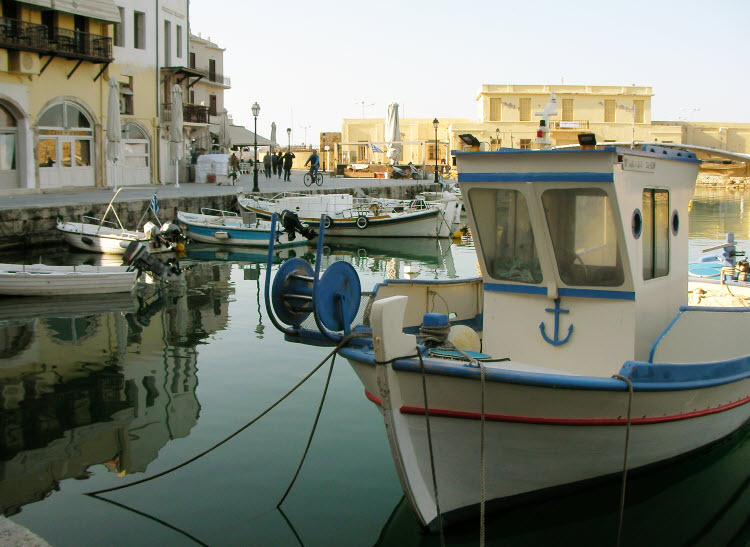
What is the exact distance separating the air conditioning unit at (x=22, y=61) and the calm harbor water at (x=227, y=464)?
53.9 feet

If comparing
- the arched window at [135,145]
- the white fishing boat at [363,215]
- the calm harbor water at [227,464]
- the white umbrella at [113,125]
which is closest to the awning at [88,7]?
the white umbrella at [113,125]

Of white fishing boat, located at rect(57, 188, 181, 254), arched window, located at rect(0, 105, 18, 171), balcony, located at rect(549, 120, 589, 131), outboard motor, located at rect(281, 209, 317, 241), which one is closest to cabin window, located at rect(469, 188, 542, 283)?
white fishing boat, located at rect(57, 188, 181, 254)

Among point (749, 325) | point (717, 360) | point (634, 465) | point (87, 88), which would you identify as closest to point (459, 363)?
point (634, 465)

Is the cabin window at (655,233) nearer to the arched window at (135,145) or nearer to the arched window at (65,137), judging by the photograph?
the arched window at (65,137)

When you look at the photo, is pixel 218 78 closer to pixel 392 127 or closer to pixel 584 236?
pixel 392 127

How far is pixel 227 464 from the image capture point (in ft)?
23.3

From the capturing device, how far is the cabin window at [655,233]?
6.63 meters

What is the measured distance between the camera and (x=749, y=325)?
7078 mm

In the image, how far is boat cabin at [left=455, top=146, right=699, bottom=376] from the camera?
20.1 ft

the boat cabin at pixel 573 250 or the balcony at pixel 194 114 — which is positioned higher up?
the balcony at pixel 194 114

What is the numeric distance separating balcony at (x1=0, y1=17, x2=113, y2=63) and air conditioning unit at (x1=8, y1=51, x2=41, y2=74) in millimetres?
222

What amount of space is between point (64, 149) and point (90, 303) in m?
15.9

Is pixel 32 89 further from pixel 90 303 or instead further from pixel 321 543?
pixel 321 543

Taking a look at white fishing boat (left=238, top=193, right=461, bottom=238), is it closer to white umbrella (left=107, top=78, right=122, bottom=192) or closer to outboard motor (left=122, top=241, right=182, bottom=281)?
white umbrella (left=107, top=78, right=122, bottom=192)
